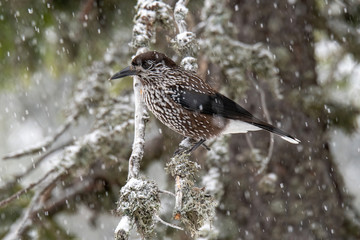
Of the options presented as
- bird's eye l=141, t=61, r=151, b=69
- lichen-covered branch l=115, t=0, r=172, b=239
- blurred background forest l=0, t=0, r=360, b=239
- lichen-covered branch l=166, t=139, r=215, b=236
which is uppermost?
lichen-covered branch l=115, t=0, r=172, b=239

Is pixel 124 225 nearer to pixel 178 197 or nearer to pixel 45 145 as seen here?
pixel 178 197

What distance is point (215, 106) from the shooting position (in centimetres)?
425

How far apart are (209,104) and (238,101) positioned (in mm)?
1085

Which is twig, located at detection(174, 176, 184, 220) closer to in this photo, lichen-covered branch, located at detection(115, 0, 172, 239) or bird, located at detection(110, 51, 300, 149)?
lichen-covered branch, located at detection(115, 0, 172, 239)

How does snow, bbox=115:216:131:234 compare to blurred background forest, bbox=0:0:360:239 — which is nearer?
snow, bbox=115:216:131:234

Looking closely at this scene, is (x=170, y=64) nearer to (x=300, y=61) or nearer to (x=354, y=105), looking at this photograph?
(x=300, y=61)

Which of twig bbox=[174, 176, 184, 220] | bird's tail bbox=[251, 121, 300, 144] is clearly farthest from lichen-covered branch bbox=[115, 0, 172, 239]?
bird's tail bbox=[251, 121, 300, 144]

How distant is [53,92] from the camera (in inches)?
351

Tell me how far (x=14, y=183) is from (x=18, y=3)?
2000 mm

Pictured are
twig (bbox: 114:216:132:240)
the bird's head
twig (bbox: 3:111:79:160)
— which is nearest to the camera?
twig (bbox: 114:216:132:240)

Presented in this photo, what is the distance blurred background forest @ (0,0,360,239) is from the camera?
4.61m

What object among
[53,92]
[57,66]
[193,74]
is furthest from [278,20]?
[53,92]

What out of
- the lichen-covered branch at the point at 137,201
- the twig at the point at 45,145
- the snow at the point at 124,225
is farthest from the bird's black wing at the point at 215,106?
the snow at the point at 124,225

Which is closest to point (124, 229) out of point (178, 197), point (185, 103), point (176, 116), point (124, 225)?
point (124, 225)
